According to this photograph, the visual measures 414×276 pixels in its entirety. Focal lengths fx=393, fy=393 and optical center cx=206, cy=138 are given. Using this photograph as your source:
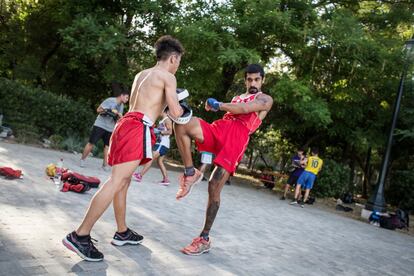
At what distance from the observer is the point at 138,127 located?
11.8ft

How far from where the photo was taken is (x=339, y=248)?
20.2 ft

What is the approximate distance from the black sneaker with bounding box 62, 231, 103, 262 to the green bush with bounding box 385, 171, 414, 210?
16.6 metres

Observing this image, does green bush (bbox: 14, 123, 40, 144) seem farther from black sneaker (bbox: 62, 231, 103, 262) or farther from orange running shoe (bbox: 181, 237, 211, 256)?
black sneaker (bbox: 62, 231, 103, 262)

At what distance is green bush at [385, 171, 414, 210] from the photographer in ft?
55.5

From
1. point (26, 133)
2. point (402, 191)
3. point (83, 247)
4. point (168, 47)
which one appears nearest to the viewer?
point (83, 247)

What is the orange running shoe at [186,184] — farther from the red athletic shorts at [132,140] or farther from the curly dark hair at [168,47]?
the curly dark hair at [168,47]

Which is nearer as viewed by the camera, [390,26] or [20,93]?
[20,93]

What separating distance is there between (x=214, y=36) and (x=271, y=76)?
12.3ft

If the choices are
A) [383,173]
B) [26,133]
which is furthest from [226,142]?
[26,133]

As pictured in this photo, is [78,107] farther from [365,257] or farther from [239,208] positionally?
[365,257]

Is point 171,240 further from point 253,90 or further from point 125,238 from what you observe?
point 253,90

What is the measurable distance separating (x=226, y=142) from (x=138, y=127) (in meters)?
1.14

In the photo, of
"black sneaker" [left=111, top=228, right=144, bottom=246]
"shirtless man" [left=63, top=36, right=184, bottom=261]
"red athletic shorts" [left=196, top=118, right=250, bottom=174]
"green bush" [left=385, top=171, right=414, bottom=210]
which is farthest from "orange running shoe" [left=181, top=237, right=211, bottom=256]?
"green bush" [left=385, top=171, right=414, bottom=210]

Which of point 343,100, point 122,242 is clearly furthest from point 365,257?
point 343,100
